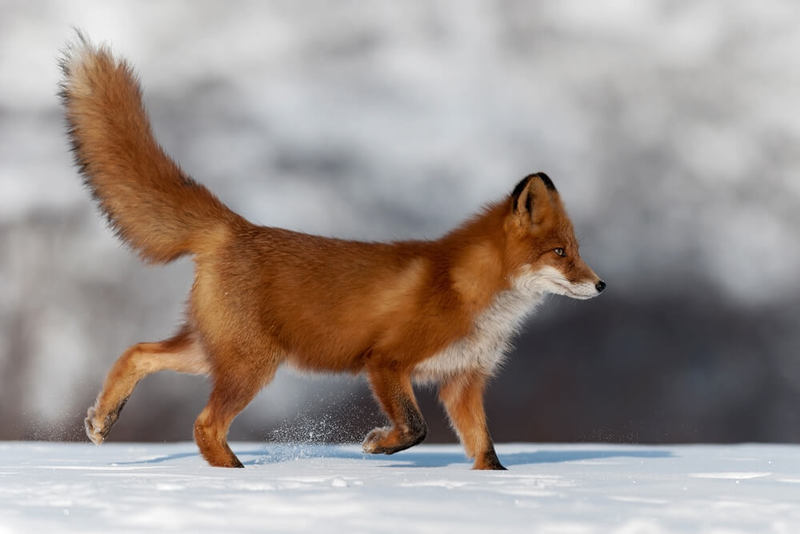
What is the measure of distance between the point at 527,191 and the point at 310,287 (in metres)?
1.65

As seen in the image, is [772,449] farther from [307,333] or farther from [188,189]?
[188,189]

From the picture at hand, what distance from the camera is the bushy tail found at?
6629 mm

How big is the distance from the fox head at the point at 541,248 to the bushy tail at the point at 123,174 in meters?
2.09

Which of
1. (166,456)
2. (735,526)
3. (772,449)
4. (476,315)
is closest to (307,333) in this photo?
(476,315)

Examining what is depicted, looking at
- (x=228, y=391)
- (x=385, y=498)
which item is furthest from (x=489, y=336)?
(x=385, y=498)

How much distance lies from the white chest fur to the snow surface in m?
0.71

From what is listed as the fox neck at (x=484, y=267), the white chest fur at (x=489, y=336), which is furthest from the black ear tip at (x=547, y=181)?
the white chest fur at (x=489, y=336)

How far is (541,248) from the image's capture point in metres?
6.37

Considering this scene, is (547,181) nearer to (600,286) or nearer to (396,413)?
(600,286)

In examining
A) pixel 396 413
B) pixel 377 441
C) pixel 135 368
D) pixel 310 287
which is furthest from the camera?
pixel 135 368

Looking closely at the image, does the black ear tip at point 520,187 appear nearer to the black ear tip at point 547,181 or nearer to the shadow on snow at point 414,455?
the black ear tip at point 547,181

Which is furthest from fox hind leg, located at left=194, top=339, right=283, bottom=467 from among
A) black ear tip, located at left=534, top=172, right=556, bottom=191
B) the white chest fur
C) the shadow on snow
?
black ear tip, located at left=534, top=172, right=556, bottom=191

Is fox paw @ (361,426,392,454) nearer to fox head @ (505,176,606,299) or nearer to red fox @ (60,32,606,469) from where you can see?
red fox @ (60,32,606,469)

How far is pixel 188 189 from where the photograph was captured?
267 inches
